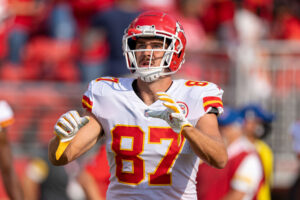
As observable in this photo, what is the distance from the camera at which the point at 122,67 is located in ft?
25.7

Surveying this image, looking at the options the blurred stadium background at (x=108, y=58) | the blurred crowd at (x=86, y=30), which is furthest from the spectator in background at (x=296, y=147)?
the blurred crowd at (x=86, y=30)

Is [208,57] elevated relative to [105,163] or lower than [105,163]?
elevated

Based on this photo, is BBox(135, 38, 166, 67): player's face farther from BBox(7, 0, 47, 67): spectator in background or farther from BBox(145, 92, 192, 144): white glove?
BBox(7, 0, 47, 67): spectator in background

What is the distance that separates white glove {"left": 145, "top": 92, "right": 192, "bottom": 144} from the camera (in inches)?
127

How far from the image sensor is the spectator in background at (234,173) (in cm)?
572

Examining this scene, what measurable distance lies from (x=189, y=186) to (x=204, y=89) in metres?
0.56

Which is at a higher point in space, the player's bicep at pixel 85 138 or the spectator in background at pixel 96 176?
the player's bicep at pixel 85 138

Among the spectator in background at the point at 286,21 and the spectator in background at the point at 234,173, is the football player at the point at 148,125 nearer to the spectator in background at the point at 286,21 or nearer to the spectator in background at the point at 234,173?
the spectator in background at the point at 234,173

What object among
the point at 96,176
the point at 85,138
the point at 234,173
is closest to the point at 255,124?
the point at 234,173

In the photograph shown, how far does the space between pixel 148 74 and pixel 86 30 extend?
5682 millimetres

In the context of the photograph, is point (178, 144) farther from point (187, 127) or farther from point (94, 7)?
point (94, 7)

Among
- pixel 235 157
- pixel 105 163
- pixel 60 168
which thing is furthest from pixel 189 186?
pixel 60 168

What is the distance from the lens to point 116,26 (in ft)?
25.7

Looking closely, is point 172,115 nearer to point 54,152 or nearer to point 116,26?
point 54,152
